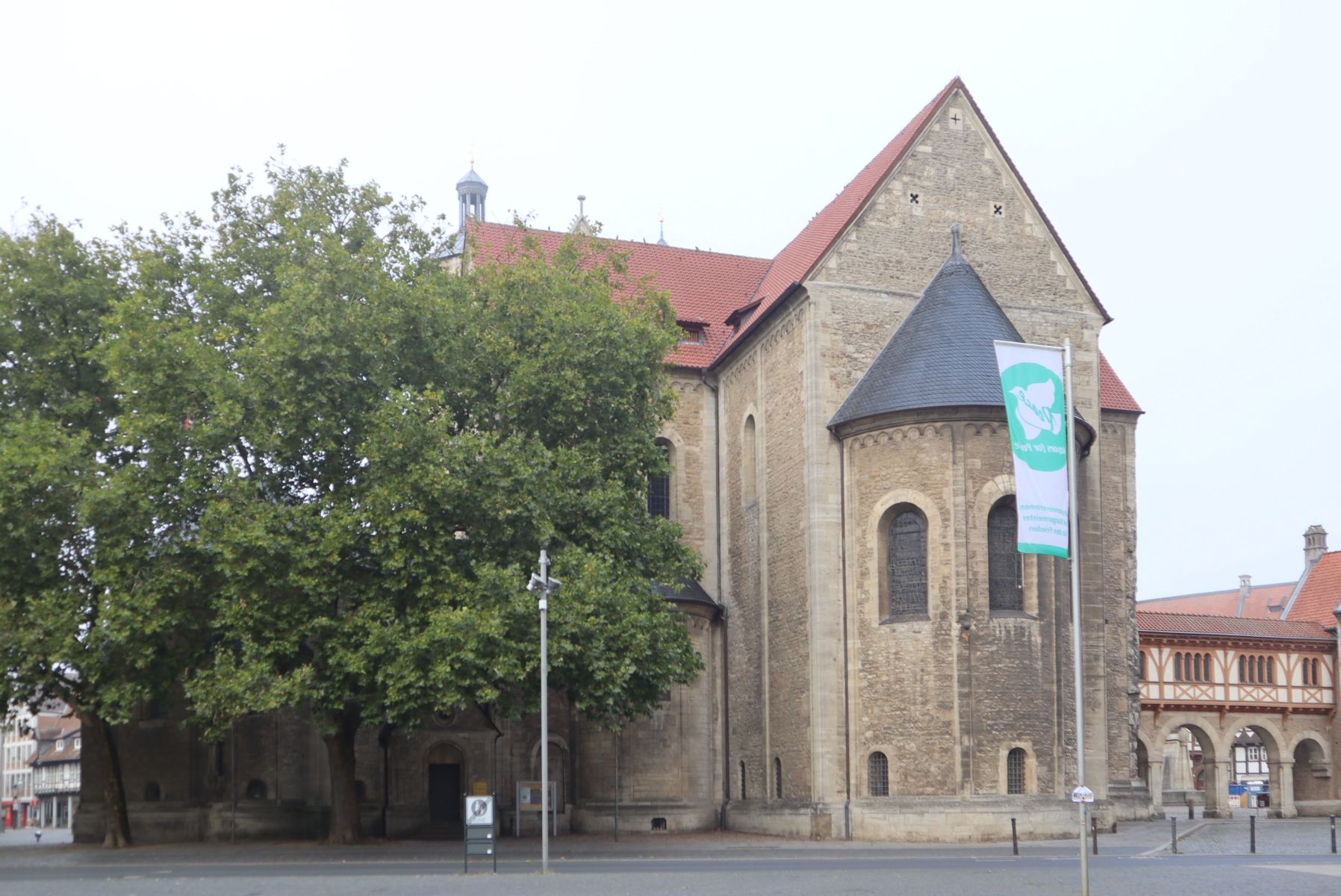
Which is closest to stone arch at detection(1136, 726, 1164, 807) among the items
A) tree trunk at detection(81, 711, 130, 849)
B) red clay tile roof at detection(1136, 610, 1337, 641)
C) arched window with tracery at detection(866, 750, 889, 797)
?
red clay tile roof at detection(1136, 610, 1337, 641)

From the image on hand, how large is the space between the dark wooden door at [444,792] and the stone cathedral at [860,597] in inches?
3.3

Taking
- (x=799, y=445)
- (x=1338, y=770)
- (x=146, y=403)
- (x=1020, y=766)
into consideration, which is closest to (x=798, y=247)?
(x=799, y=445)

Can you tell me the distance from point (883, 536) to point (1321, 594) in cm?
3575

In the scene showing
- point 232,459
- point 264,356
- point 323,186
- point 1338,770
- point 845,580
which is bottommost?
point 1338,770

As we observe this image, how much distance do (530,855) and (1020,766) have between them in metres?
11.4

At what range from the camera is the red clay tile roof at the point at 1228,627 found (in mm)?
54656

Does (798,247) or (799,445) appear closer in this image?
(799,445)

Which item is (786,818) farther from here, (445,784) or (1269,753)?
(1269,753)

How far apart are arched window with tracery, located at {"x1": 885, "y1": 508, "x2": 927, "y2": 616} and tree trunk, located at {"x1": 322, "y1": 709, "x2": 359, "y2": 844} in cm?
1302

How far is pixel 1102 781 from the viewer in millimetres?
36906

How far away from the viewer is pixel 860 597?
34.6m

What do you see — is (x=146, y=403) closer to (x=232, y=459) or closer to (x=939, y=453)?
(x=232, y=459)

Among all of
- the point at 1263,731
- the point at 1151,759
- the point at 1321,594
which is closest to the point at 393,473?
A: the point at 1151,759

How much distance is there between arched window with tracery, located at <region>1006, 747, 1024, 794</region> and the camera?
107 ft
